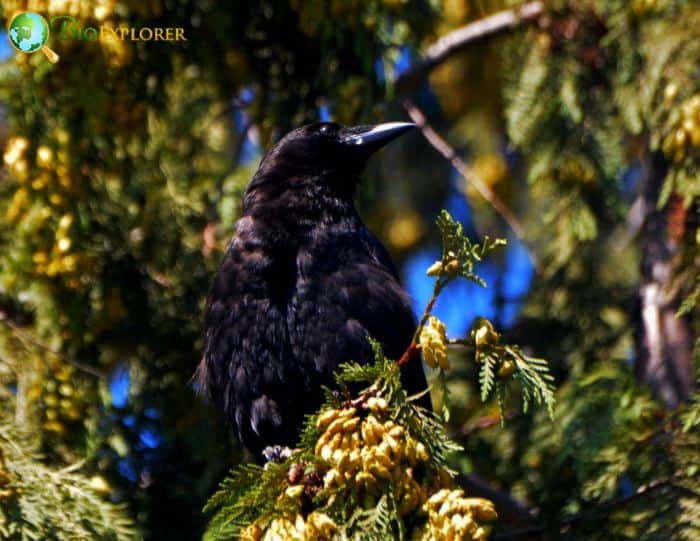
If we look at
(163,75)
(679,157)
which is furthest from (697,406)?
Result: (163,75)

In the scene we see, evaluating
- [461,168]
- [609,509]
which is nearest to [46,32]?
[461,168]

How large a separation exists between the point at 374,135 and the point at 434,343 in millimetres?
1630

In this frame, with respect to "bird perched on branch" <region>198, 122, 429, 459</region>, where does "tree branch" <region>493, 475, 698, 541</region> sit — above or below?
below

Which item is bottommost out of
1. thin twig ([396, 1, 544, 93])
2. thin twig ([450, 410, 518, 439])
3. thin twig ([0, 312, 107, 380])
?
thin twig ([450, 410, 518, 439])

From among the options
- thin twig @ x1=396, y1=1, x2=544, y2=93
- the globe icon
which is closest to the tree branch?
thin twig @ x1=396, y1=1, x2=544, y2=93

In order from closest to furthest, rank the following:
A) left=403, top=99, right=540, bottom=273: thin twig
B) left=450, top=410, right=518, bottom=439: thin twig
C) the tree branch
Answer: the tree branch < left=450, top=410, right=518, bottom=439: thin twig < left=403, top=99, right=540, bottom=273: thin twig

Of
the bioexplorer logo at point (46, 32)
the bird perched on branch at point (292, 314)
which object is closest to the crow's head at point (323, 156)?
the bird perched on branch at point (292, 314)

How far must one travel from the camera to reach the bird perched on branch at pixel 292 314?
3.44 meters

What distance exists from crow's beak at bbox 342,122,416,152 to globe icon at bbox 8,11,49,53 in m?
1.07

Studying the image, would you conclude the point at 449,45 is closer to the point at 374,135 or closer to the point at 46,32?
the point at 374,135

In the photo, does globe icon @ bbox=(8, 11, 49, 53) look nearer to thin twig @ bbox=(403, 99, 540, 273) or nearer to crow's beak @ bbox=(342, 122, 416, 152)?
crow's beak @ bbox=(342, 122, 416, 152)

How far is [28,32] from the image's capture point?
3.57 meters

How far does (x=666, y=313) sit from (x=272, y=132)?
1635 mm

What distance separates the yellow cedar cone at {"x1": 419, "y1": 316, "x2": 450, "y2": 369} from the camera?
2.45 meters
